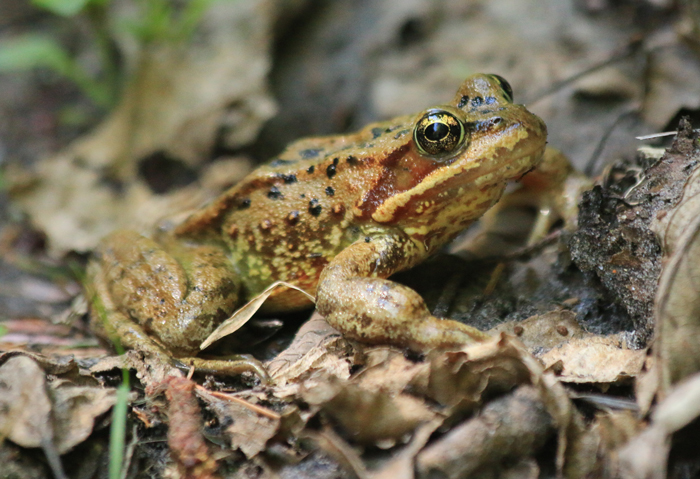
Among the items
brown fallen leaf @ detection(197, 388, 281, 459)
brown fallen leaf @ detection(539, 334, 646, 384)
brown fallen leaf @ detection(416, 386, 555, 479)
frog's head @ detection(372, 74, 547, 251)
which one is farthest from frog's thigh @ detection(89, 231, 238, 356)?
brown fallen leaf @ detection(539, 334, 646, 384)

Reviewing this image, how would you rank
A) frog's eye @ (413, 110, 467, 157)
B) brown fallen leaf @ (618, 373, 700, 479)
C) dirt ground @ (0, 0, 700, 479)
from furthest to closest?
frog's eye @ (413, 110, 467, 157) → dirt ground @ (0, 0, 700, 479) → brown fallen leaf @ (618, 373, 700, 479)

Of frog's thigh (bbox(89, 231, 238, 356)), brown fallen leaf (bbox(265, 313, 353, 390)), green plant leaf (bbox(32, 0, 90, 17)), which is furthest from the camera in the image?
green plant leaf (bbox(32, 0, 90, 17))

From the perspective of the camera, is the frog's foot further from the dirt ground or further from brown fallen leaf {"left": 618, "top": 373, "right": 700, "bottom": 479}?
brown fallen leaf {"left": 618, "top": 373, "right": 700, "bottom": 479}

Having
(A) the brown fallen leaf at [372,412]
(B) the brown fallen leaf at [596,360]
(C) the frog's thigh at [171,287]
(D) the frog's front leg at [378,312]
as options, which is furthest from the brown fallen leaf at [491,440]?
(C) the frog's thigh at [171,287]

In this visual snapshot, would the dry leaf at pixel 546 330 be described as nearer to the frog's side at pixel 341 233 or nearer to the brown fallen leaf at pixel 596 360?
the brown fallen leaf at pixel 596 360

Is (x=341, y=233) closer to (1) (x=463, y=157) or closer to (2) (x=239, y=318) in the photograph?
(2) (x=239, y=318)

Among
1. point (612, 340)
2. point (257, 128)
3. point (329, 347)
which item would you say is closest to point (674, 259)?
point (612, 340)

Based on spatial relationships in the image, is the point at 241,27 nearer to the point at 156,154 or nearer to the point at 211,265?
the point at 156,154
